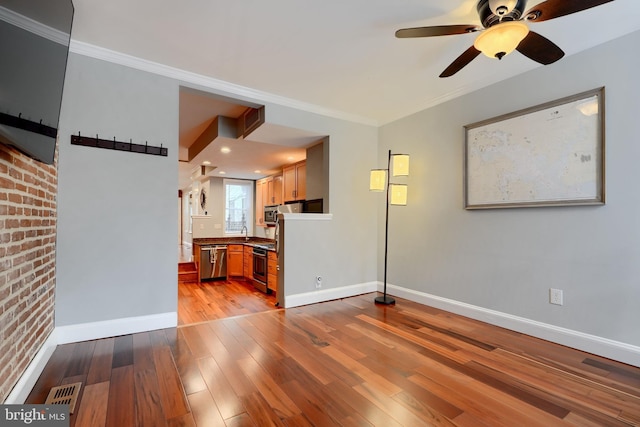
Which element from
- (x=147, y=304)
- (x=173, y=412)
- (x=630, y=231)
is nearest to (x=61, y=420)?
(x=173, y=412)

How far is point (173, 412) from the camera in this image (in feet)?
5.23

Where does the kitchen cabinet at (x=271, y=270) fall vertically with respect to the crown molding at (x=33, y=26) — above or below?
below

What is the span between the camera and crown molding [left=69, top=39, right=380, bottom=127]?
253 cm

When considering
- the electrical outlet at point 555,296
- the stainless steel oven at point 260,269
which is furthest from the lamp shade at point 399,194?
the stainless steel oven at point 260,269

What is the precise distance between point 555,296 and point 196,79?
395 cm

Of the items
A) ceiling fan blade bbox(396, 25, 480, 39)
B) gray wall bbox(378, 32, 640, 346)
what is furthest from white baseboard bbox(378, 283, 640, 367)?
ceiling fan blade bbox(396, 25, 480, 39)

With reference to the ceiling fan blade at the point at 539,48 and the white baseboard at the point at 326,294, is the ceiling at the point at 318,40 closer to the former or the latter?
the ceiling fan blade at the point at 539,48

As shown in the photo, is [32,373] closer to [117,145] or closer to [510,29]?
[117,145]

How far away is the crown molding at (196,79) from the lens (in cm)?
253

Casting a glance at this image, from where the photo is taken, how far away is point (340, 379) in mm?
1947

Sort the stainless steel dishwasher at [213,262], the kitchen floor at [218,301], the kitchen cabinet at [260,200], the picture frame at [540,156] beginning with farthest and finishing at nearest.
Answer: the kitchen cabinet at [260,200] → the stainless steel dishwasher at [213,262] → the kitchen floor at [218,301] → the picture frame at [540,156]

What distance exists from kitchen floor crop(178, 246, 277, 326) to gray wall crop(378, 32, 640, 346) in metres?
2.00

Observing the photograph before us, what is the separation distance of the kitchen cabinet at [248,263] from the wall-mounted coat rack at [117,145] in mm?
2854

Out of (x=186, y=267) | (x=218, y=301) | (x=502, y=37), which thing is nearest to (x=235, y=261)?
(x=186, y=267)
